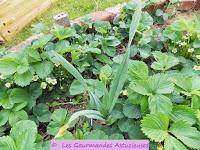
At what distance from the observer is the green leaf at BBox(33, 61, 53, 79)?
207cm

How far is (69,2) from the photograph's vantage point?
3375 mm

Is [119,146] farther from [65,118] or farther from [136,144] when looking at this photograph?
[65,118]

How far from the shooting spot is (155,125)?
1635 mm

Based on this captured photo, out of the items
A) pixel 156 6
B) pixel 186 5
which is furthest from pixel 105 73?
pixel 186 5

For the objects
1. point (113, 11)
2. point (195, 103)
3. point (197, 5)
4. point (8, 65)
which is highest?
point (8, 65)

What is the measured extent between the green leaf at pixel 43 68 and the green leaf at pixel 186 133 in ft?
2.44

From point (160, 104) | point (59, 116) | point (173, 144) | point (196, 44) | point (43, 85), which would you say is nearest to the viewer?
point (173, 144)

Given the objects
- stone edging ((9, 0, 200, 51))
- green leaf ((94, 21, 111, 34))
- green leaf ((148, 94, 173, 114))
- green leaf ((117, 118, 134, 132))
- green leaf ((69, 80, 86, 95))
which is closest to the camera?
A: green leaf ((148, 94, 173, 114))

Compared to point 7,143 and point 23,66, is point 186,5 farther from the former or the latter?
point 7,143

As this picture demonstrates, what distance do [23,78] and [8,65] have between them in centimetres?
11

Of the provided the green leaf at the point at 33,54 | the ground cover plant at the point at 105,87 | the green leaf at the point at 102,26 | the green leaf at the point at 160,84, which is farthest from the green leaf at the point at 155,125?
the green leaf at the point at 102,26

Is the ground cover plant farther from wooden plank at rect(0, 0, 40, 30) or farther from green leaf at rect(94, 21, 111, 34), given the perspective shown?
wooden plank at rect(0, 0, 40, 30)

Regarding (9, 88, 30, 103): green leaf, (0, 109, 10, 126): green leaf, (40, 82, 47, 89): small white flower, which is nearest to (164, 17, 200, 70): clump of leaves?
(40, 82, 47, 89): small white flower

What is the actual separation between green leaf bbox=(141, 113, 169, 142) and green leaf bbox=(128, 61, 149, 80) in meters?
0.26
